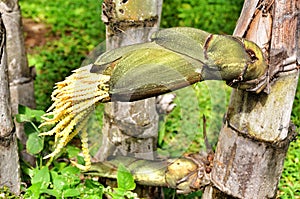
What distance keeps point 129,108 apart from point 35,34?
6.95 ft

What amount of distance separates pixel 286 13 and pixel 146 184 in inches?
34.6

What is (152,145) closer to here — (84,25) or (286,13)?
(286,13)

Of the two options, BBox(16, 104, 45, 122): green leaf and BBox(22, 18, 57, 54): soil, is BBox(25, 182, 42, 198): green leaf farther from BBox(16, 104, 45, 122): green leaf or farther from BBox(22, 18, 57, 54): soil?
BBox(22, 18, 57, 54): soil

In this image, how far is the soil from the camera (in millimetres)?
3877

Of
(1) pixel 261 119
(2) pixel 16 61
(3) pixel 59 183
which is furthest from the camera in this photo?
(2) pixel 16 61

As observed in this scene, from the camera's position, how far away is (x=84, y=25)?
4082mm

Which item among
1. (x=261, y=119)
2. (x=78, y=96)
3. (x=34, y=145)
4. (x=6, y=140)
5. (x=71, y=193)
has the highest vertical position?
(x=78, y=96)

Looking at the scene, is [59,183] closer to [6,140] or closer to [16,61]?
[6,140]

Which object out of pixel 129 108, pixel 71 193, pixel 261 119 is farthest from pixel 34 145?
pixel 261 119

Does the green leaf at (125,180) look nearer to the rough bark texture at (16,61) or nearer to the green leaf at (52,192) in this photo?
the green leaf at (52,192)

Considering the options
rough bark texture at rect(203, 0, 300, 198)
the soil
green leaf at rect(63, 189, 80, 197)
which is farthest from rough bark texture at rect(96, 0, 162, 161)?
the soil

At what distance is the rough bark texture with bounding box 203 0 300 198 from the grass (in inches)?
19.7

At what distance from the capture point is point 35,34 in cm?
400

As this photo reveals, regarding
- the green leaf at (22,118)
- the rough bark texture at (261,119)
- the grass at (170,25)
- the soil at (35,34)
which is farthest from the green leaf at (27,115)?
the soil at (35,34)
